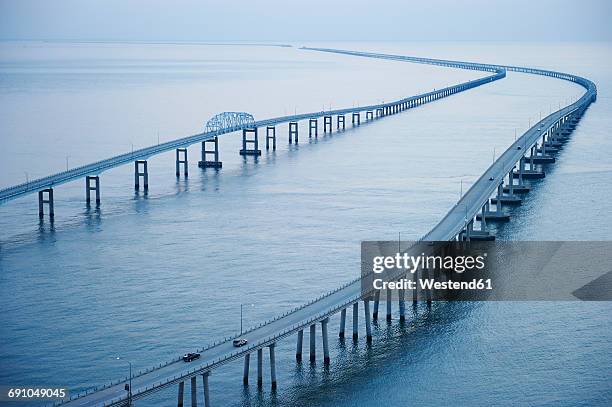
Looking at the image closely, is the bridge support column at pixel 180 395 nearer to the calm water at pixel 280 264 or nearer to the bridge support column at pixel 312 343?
the calm water at pixel 280 264

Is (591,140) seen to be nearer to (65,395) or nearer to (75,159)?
(75,159)

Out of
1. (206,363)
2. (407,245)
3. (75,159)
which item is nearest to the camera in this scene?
(206,363)

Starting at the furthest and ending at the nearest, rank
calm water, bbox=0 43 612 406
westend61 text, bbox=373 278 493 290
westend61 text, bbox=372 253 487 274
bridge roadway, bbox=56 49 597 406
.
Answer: westend61 text, bbox=372 253 487 274 < westend61 text, bbox=373 278 493 290 < calm water, bbox=0 43 612 406 < bridge roadway, bbox=56 49 597 406

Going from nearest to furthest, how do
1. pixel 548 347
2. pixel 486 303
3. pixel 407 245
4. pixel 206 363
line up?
pixel 206 363
pixel 548 347
pixel 486 303
pixel 407 245

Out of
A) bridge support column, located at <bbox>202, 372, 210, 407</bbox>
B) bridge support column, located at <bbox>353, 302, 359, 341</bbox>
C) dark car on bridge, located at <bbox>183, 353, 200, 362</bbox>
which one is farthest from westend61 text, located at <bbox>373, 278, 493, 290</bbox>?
bridge support column, located at <bbox>202, 372, 210, 407</bbox>

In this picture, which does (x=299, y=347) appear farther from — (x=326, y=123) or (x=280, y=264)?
(x=326, y=123)

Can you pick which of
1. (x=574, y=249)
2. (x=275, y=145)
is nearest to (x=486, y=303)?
(x=574, y=249)

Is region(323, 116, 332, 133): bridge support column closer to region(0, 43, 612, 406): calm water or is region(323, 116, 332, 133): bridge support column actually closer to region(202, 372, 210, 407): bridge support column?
region(0, 43, 612, 406): calm water

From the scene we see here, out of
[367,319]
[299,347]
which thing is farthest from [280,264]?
[299,347]
